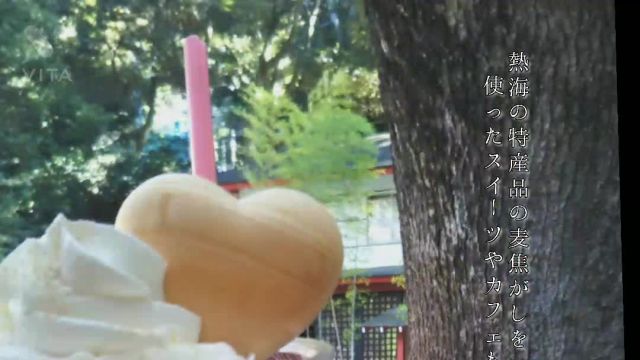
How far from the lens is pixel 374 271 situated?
0.68 metres

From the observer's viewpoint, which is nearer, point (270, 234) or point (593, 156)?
point (270, 234)

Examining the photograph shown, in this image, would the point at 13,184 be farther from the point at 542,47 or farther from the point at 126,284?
the point at 542,47

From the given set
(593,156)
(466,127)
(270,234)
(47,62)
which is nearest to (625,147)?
(593,156)

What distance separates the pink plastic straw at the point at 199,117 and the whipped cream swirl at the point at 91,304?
0.11m

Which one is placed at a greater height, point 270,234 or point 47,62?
point 47,62

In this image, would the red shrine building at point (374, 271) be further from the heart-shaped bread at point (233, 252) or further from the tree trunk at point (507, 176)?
the heart-shaped bread at point (233, 252)

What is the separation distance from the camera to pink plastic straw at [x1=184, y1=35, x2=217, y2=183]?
0.56m

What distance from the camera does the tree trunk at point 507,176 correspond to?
0.66 meters

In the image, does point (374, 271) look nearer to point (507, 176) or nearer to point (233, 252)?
point (507, 176)

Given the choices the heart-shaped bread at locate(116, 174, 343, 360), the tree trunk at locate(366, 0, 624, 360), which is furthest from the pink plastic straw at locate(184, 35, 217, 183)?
the tree trunk at locate(366, 0, 624, 360)

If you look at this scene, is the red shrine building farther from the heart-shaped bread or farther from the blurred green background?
the heart-shaped bread

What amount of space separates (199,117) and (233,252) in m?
0.14

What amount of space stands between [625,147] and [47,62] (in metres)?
0.49

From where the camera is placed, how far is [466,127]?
2.17 ft
